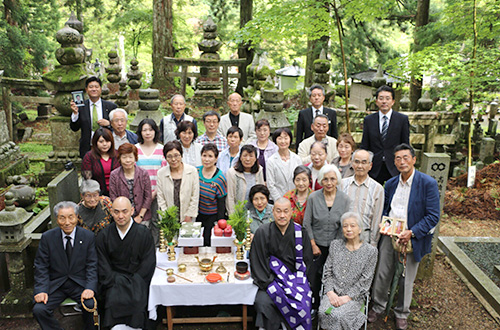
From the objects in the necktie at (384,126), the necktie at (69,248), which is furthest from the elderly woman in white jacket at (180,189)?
the necktie at (384,126)

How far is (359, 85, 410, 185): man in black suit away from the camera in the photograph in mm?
5289

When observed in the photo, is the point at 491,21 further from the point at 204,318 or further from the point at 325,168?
the point at 204,318

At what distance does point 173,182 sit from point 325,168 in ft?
6.31

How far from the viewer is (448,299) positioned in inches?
204

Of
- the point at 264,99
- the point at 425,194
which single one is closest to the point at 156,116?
the point at 264,99

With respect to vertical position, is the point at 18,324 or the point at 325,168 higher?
the point at 325,168

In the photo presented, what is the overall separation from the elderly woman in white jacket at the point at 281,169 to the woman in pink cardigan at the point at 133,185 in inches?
62.6

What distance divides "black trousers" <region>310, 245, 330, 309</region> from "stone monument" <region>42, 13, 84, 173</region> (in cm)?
518

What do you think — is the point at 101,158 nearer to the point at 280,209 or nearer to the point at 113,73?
the point at 280,209

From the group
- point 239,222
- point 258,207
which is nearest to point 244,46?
point 258,207

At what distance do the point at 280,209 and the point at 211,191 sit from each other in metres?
1.26

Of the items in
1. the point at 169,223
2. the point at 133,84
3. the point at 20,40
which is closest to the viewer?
the point at 169,223

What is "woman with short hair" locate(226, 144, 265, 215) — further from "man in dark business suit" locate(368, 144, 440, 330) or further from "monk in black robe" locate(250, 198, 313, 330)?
"man in dark business suit" locate(368, 144, 440, 330)

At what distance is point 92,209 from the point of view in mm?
4570
